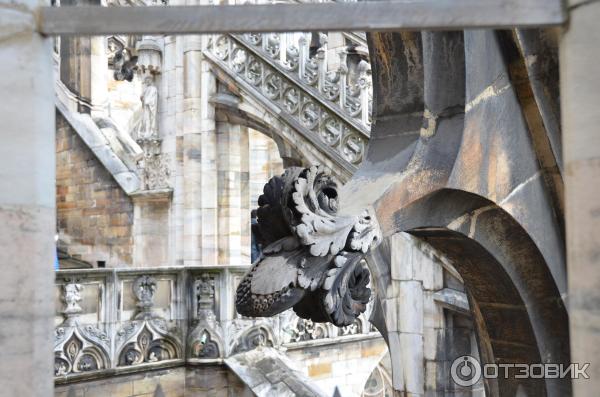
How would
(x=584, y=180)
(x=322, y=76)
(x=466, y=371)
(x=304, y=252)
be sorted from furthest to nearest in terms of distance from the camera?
(x=322, y=76) → (x=466, y=371) → (x=304, y=252) → (x=584, y=180)

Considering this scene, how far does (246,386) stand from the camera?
645 centimetres

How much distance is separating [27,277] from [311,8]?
0.64 metres

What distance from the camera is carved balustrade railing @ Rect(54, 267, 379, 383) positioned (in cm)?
582

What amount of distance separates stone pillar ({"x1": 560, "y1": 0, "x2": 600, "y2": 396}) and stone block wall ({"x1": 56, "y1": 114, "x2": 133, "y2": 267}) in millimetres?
9190

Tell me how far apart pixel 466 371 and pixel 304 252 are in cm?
279

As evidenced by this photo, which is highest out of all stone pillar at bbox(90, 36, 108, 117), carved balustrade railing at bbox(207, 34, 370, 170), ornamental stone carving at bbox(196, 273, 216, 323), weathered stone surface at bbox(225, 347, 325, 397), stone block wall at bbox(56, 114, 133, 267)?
stone pillar at bbox(90, 36, 108, 117)

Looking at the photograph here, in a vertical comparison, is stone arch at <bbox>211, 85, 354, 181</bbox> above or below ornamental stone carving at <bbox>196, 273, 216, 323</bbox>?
above

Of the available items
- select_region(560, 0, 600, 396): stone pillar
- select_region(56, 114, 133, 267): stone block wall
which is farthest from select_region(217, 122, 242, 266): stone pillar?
select_region(560, 0, 600, 396): stone pillar

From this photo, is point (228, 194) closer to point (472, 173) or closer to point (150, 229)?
point (150, 229)

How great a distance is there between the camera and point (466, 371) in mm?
4270

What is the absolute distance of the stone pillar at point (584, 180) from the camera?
46.0 inches

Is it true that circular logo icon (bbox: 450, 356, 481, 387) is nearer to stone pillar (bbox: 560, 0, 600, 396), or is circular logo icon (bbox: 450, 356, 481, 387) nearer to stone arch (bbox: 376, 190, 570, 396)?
stone arch (bbox: 376, 190, 570, 396)

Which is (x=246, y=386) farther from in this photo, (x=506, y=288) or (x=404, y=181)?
(x=404, y=181)

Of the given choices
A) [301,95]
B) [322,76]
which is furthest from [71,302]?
[322,76]
